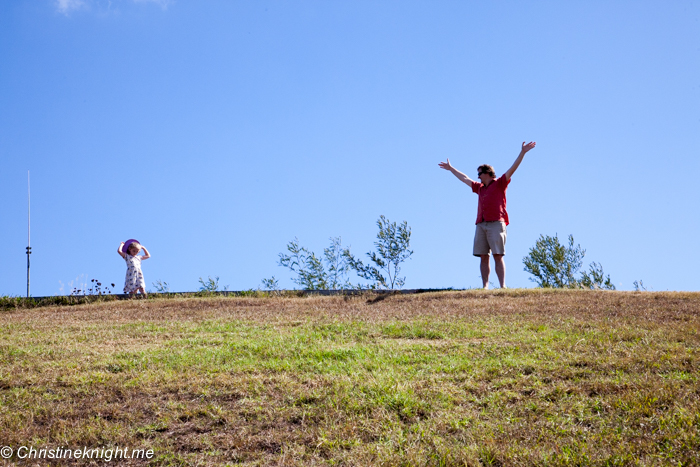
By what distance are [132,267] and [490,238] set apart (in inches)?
384

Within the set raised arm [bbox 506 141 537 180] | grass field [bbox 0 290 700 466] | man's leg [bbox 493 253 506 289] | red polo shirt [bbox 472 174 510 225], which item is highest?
raised arm [bbox 506 141 537 180]

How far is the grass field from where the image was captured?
5.10m

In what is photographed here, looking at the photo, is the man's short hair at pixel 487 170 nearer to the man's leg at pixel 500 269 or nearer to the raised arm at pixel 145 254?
the man's leg at pixel 500 269

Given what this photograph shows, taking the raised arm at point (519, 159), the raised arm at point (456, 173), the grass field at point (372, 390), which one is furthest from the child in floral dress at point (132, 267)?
the raised arm at point (519, 159)

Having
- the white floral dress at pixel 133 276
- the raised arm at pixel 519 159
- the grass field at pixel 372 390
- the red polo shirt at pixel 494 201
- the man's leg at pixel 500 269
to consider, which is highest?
the raised arm at pixel 519 159

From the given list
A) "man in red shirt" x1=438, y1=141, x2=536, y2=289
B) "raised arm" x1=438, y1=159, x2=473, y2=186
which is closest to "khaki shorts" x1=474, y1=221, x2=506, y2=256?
"man in red shirt" x1=438, y1=141, x2=536, y2=289

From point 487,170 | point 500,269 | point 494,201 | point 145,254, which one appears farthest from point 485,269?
point 145,254

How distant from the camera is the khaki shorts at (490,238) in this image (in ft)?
47.2

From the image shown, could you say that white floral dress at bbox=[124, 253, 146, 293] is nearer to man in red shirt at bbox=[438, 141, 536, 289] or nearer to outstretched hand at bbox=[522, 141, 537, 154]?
man in red shirt at bbox=[438, 141, 536, 289]

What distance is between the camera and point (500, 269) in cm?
1477

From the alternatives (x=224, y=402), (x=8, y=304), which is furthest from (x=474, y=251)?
(x=8, y=304)

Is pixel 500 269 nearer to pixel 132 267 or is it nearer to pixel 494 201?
pixel 494 201

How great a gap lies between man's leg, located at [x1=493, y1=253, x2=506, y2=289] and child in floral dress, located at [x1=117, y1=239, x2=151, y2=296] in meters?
9.54

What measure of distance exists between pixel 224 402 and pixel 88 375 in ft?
7.23
